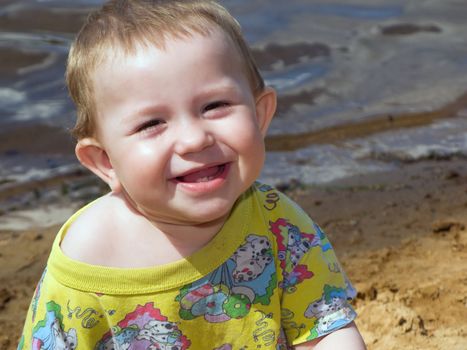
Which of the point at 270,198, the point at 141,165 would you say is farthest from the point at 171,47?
the point at 270,198

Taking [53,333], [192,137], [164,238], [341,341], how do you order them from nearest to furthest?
1. [192,137]
2. [53,333]
3. [164,238]
4. [341,341]

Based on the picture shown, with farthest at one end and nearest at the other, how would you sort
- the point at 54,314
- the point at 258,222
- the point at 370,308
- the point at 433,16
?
the point at 433,16, the point at 370,308, the point at 258,222, the point at 54,314

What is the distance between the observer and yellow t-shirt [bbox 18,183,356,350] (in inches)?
91.0

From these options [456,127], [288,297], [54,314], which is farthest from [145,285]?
[456,127]

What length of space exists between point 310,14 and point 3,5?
269 centimetres

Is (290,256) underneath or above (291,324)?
above

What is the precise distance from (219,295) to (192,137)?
1.67 ft

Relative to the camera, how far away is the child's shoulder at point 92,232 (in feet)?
7.66

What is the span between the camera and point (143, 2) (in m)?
2.30

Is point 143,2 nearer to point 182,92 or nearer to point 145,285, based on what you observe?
point 182,92

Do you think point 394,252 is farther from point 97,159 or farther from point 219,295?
point 97,159

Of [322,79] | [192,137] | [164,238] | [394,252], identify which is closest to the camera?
[192,137]

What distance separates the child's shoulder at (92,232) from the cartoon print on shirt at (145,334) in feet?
0.58

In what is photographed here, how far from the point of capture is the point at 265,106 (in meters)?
2.44
